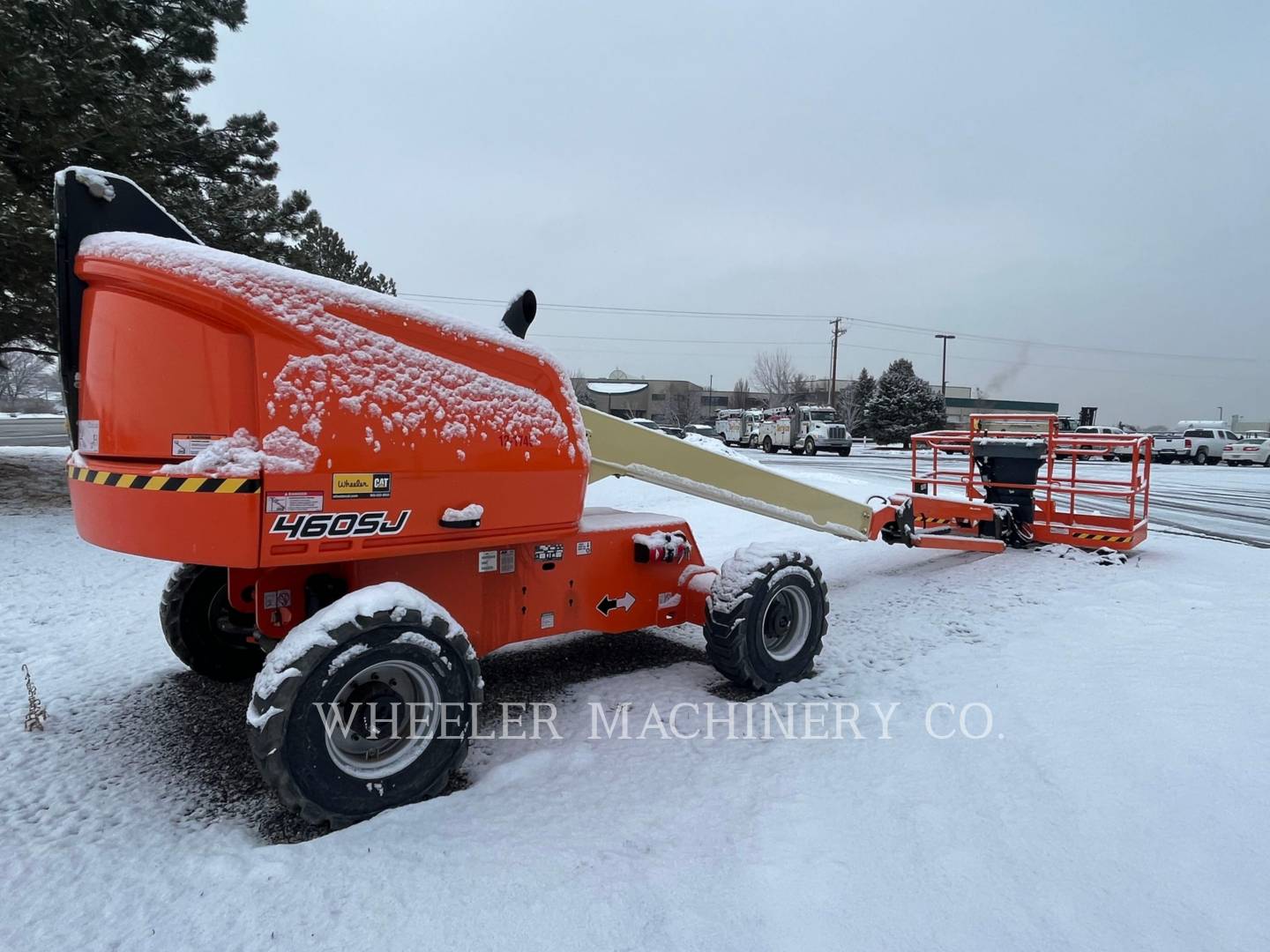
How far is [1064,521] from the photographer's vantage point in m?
9.62

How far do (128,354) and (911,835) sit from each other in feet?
12.5

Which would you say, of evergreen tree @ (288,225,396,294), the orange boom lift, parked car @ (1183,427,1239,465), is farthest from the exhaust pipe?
parked car @ (1183,427,1239,465)

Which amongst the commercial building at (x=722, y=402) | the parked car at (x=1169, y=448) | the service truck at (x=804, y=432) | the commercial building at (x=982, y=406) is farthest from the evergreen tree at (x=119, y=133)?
the commercial building at (x=982, y=406)

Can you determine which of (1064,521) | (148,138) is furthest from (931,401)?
(148,138)

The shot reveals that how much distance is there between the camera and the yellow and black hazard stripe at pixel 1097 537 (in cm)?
849

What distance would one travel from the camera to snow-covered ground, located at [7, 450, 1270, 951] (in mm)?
2568

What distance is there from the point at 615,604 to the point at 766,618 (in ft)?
3.27

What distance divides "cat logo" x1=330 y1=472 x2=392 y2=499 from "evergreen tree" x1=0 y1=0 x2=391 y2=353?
8.44 metres

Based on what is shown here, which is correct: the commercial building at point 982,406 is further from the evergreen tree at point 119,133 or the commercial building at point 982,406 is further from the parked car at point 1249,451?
the evergreen tree at point 119,133

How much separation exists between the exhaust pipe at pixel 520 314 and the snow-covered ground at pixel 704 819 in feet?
7.45

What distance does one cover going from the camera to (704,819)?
326 cm

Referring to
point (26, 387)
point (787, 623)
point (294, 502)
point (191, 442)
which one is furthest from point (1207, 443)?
point (26, 387)

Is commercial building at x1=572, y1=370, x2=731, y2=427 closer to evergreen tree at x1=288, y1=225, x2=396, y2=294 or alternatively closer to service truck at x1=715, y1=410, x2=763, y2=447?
service truck at x1=715, y1=410, x2=763, y2=447

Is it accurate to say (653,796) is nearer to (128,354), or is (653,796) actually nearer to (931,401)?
(128,354)
